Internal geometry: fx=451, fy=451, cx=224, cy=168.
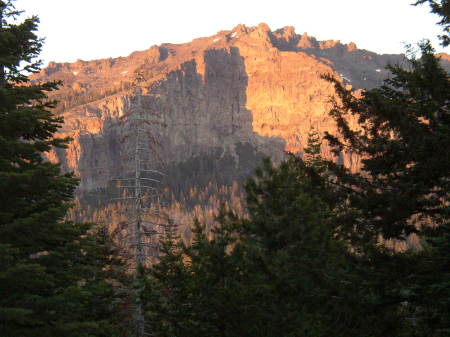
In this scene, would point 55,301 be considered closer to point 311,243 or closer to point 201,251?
point 201,251

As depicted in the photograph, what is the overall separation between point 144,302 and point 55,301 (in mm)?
6097

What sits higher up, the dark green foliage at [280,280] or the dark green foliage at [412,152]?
the dark green foliage at [412,152]

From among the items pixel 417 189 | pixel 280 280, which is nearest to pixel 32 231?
pixel 280 280

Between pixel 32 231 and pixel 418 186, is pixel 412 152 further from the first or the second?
pixel 32 231

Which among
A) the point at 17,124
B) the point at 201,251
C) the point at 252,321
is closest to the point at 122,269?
the point at 201,251

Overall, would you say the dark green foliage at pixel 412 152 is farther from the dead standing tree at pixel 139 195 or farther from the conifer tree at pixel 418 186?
A: the dead standing tree at pixel 139 195

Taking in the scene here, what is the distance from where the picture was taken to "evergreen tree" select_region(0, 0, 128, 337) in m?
8.96

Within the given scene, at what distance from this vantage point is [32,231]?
957 cm

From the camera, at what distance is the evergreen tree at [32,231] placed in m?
8.96

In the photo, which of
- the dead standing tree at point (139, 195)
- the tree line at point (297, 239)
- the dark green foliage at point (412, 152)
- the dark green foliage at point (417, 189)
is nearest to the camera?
the dark green foliage at point (417, 189)

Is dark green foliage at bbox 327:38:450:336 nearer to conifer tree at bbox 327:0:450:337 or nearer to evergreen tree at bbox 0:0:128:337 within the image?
conifer tree at bbox 327:0:450:337

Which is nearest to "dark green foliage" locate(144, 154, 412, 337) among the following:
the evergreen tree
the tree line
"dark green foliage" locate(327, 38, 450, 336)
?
the tree line

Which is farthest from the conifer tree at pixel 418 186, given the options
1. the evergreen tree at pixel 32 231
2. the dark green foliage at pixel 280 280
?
the evergreen tree at pixel 32 231

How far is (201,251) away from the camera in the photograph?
532 inches
